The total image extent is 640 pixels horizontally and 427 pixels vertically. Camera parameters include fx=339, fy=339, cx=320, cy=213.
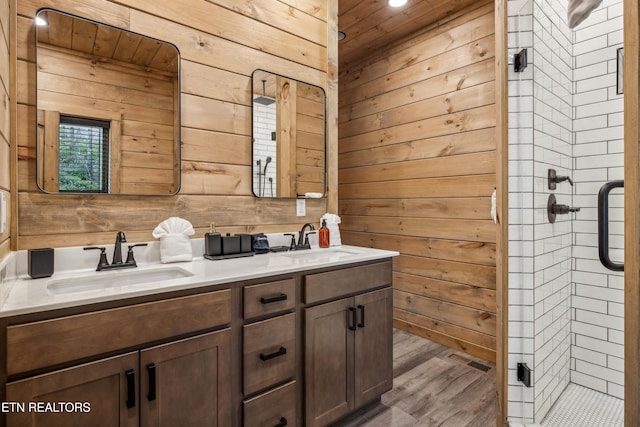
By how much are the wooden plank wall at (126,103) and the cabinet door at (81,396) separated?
33.8 inches

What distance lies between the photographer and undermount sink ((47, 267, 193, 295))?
1.35 m

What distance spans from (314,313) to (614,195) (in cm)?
174

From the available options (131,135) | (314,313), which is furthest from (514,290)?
(131,135)

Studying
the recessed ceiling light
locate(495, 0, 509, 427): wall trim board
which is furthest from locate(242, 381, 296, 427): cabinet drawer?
the recessed ceiling light

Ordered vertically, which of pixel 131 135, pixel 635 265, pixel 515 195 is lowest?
pixel 635 265

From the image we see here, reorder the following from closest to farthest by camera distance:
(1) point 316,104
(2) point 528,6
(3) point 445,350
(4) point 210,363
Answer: (4) point 210,363 < (2) point 528,6 < (1) point 316,104 < (3) point 445,350

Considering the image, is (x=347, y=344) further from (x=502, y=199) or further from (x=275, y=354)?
(x=502, y=199)

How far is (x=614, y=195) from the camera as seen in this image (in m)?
1.84

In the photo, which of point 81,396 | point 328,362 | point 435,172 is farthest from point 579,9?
point 81,396

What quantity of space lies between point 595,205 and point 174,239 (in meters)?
2.29

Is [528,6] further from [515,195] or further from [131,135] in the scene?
[131,135]

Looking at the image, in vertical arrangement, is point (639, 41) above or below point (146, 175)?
above

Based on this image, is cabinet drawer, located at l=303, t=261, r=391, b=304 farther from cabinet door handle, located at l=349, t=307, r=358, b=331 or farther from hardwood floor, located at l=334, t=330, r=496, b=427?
hardwood floor, located at l=334, t=330, r=496, b=427

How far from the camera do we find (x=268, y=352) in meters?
1.48
